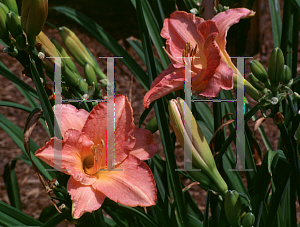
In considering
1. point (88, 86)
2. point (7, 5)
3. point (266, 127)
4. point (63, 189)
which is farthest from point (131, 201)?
point (266, 127)

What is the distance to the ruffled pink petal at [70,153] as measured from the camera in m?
0.39

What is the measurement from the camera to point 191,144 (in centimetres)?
42

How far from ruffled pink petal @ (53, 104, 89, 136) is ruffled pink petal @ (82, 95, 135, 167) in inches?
0.9

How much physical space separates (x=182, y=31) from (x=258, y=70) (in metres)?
0.14

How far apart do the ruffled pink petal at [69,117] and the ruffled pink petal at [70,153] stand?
31mm

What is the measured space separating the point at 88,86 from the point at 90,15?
1115 mm

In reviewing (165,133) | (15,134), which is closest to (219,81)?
(165,133)

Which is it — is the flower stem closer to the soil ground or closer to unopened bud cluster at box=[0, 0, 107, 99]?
unopened bud cluster at box=[0, 0, 107, 99]

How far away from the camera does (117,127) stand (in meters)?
0.43

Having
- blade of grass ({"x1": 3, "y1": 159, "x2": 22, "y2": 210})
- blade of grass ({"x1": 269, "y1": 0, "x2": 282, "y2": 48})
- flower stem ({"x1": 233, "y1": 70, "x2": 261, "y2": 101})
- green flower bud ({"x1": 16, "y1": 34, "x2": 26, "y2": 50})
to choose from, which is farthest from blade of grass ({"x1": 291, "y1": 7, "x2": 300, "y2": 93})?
blade of grass ({"x1": 3, "y1": 159, "x2": 22, "y2": 210})

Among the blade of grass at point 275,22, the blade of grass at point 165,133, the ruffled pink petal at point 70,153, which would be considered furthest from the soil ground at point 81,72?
the ruffled pink petal at point 70,153

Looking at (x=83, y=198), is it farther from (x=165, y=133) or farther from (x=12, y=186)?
(x=12, y=186)

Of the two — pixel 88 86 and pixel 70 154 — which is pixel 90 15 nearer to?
pixel 88 86

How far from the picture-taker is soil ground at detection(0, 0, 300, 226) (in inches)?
51.2
